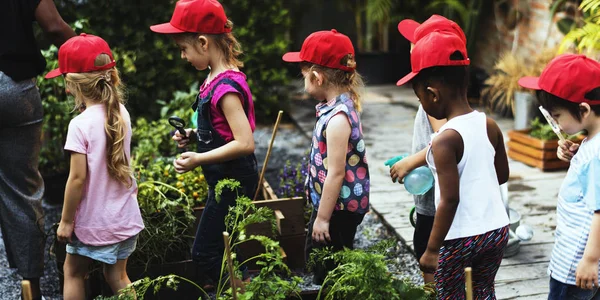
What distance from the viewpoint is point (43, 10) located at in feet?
11.5

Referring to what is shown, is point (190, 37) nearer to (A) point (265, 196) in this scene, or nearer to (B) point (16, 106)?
(B) point (16, 106)

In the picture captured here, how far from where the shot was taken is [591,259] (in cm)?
252

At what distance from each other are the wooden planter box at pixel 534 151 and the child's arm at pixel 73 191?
13.4ft

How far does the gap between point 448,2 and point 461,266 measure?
626 cm

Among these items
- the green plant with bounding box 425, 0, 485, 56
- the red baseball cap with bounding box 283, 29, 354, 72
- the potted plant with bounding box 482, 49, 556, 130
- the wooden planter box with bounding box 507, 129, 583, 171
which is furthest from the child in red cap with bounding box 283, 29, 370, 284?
the green plant with bounding box 425, 0, 485, 56

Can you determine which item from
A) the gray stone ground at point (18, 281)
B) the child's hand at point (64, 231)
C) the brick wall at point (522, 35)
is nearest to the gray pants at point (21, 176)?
the gray stone ground at point (18, 281)

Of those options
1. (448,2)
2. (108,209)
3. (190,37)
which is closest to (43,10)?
(190,37)

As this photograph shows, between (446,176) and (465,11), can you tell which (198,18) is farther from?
(465,11)

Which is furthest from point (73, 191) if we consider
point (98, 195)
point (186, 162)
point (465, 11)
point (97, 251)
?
point (465, 11)

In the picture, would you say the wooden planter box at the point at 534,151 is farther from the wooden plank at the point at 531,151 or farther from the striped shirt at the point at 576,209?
the striped shirt at the point at 576,209

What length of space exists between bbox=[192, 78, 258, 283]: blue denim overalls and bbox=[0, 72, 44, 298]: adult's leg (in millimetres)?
816

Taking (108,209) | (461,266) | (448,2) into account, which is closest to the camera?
(461,266)

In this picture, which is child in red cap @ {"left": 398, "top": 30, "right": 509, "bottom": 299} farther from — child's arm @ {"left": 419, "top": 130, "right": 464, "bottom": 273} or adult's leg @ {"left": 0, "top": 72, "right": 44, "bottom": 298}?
adult's leg @ {"left": 0, "top": 72, "right": 44, "bottom": 298}

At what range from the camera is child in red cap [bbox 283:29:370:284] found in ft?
10.5
